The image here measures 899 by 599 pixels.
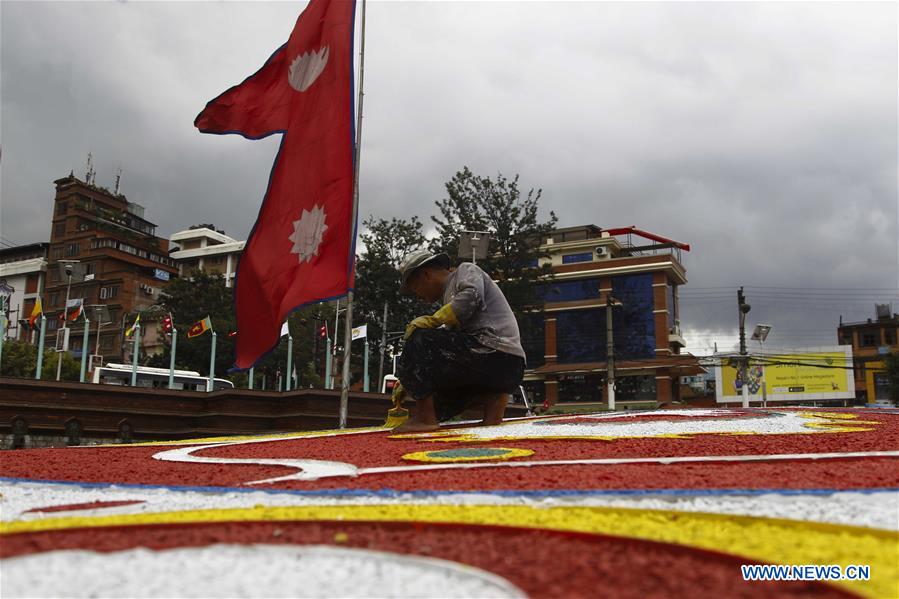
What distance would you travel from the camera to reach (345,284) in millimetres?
8008

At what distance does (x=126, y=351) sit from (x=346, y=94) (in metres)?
54.3

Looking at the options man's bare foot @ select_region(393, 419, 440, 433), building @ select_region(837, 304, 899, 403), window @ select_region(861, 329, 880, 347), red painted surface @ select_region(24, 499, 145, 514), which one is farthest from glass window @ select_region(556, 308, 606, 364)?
red painted surface @ select_region(24, 499, 145, 514)

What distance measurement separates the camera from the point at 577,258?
55.8 meters

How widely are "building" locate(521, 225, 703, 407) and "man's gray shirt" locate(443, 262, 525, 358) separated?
1692 inches

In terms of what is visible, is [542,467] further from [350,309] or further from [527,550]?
[350,309]

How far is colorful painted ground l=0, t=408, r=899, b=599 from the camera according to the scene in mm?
1520

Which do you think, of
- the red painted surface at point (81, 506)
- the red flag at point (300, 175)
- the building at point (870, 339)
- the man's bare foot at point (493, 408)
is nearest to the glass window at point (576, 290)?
the building at point (870, 339)

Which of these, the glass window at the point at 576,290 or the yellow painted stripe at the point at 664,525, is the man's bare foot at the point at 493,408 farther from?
the glass window at the point at 576,290

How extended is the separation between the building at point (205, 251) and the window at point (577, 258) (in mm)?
32093

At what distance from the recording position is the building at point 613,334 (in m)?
48.7

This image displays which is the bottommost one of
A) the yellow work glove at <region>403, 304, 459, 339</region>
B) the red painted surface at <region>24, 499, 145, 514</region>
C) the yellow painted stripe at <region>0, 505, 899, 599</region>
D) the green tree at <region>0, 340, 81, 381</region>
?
the red painted surface at <region>24, 499, 145, 514</region>

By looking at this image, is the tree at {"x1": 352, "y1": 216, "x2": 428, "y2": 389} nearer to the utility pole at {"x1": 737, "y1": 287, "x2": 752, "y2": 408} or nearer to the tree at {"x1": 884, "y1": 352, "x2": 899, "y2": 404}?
the utility pole at {"x1": 737, "y1": 287, "x2": 752, "y2": 408}

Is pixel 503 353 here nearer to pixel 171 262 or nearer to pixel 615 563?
pixel 615 563

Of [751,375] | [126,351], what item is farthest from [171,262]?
[751,375]
